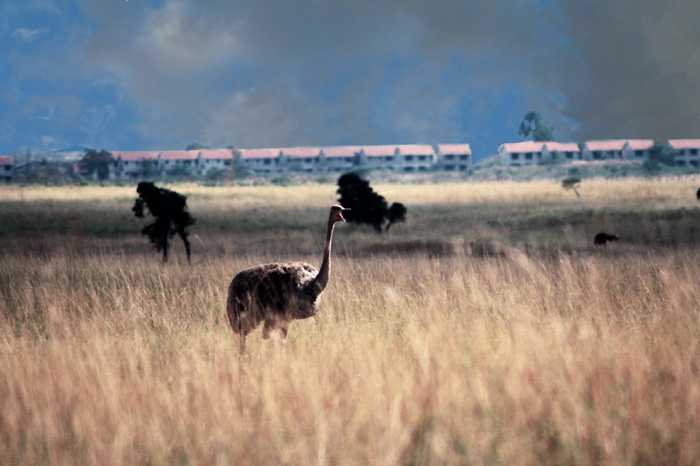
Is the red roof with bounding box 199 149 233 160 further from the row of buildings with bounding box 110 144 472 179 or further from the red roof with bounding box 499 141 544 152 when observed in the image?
the red roof with bounding box 499 141 544 152

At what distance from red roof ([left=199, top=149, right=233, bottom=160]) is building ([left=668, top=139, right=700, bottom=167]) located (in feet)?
195

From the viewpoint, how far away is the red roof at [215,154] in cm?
10023

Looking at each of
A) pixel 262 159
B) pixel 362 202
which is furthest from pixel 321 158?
pixel 362 202

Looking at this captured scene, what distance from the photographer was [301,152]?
348ft

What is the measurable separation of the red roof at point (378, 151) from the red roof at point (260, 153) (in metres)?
12.9

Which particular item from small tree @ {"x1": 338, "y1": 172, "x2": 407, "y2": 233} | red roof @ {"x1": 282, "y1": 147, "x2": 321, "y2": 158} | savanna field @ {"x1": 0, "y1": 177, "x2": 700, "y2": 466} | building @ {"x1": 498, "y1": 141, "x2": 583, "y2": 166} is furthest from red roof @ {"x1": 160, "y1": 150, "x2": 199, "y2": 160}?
savanna field @ {"x1": 0, "y1": 177, "x2": 700, "y2": 466}

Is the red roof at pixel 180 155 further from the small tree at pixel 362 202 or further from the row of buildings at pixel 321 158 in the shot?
Answer: the small tree at pixel 362 202

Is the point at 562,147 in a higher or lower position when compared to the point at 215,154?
higher

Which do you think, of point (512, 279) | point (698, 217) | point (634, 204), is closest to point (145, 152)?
point (634, 204)

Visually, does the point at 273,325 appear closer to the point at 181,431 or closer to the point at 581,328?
the point at 181,431

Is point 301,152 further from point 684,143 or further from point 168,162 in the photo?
point 684,143

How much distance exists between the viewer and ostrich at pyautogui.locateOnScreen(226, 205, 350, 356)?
5.87m

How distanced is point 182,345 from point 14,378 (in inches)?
53.8

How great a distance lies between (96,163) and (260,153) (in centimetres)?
2378
